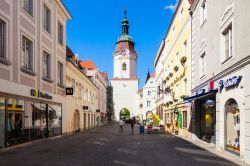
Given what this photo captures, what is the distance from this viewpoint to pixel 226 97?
14039 millimetres

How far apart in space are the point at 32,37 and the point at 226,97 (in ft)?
37.9

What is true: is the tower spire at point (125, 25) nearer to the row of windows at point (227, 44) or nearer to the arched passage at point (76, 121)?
the arched passage at point (76, 121)

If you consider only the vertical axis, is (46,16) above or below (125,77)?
above


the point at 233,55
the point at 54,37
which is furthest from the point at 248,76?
the point at 54,37

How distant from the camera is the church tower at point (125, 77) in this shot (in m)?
99.9

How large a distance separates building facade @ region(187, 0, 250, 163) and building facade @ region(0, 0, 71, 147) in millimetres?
9724

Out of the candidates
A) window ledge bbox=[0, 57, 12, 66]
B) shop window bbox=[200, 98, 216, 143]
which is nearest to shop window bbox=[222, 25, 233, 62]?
shop window bbox=[200, 98, 216, 143]

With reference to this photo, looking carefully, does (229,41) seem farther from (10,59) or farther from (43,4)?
(43,4)

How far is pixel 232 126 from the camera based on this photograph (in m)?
13.6

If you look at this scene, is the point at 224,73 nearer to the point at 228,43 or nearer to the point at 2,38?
the point at 228,43

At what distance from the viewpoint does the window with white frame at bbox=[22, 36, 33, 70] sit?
59.2 feet

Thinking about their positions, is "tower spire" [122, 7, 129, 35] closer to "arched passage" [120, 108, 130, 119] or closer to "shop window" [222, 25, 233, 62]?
"arched passage" [120, 108, 130, 119]

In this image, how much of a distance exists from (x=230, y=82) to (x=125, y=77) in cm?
8926

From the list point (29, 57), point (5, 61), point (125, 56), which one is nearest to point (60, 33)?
point (29, 57)
